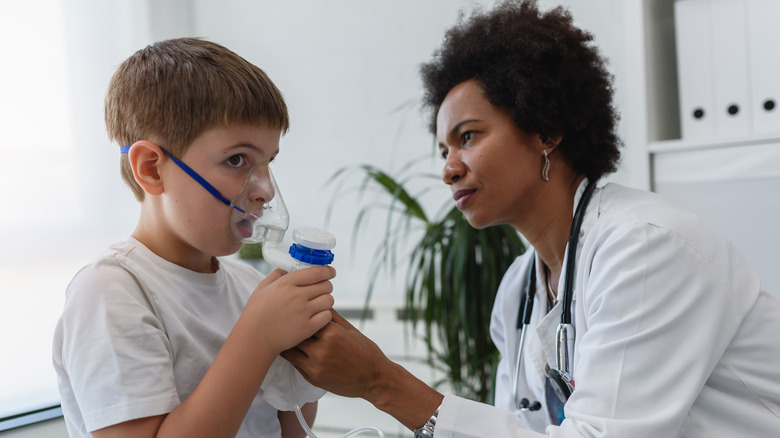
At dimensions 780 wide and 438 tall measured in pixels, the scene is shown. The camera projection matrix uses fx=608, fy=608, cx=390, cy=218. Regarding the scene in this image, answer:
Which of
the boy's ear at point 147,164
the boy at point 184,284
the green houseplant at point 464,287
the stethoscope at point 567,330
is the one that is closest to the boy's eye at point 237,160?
the boy at point 184,284

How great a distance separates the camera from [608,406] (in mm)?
996

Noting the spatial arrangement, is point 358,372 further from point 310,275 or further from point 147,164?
point 147,164

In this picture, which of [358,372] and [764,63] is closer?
[358,372]

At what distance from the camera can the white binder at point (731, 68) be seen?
173 centimetres

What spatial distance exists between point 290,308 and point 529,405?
2.61 ft

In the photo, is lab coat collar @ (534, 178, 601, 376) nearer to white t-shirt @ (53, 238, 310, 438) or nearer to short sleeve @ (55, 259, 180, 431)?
white t-shirt @ (53, 238, 310, 438)

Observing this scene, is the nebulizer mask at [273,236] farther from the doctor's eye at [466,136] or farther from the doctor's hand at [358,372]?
the doctor's eye at [466,136]

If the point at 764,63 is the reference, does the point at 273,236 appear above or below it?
below

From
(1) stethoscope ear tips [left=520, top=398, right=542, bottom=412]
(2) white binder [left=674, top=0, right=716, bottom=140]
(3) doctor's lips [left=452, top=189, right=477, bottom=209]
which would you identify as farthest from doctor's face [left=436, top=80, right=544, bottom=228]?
(2) white binder [left=674, top=0, right=716, bottom=140]

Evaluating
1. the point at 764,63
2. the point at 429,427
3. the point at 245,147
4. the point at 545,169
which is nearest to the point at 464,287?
the point at 545,169

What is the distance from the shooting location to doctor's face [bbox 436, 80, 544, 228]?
4.37ft

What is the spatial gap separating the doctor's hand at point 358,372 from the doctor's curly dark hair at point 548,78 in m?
0.62

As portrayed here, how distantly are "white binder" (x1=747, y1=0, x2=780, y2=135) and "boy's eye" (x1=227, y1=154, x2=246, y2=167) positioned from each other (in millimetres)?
1458

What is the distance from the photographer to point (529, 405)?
1.44 m
